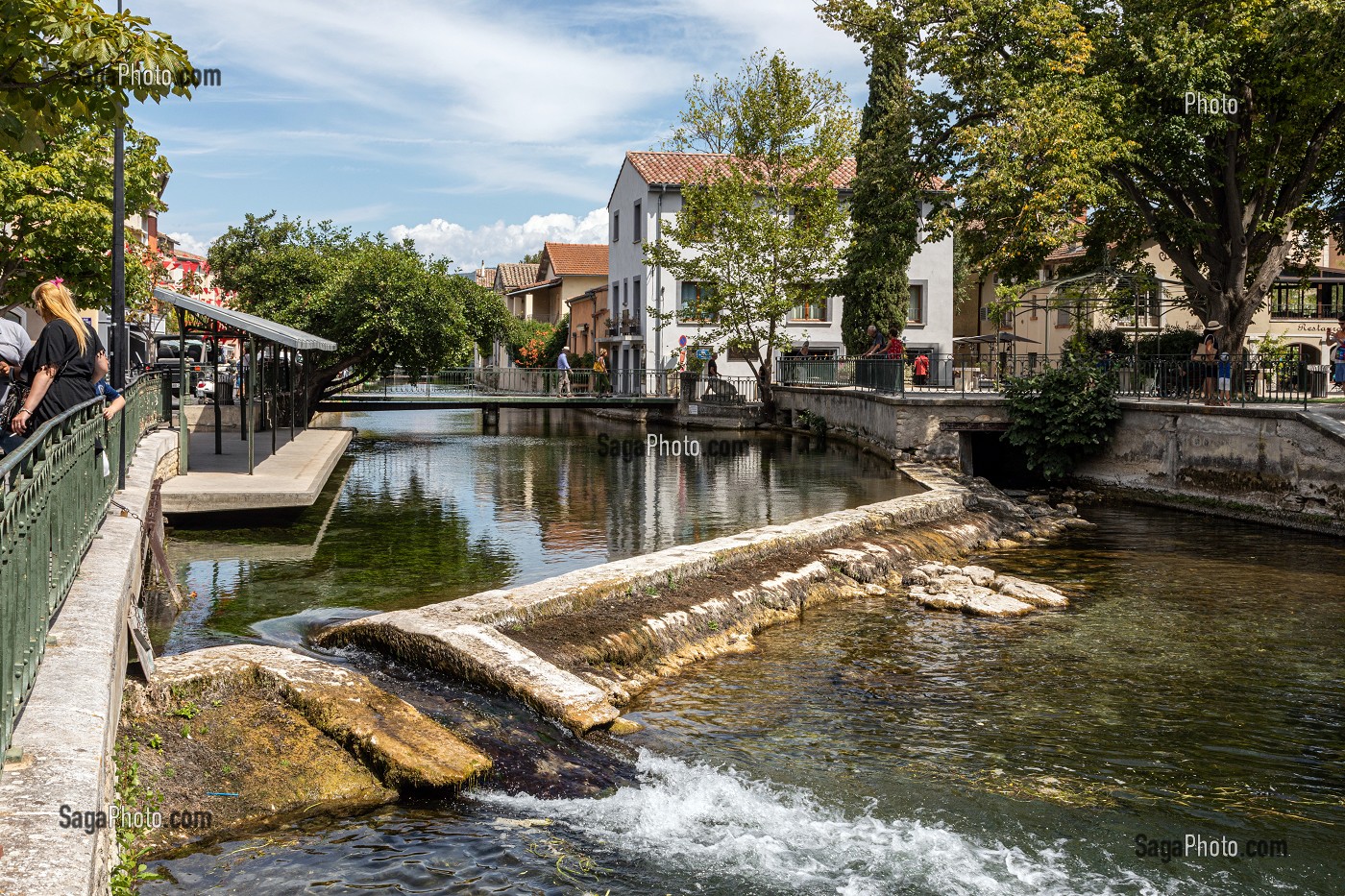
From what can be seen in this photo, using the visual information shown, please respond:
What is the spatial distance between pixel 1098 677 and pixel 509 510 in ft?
33.6

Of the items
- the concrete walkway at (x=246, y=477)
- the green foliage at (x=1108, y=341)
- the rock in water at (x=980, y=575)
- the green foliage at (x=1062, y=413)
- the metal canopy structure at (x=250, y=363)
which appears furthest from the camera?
the green foliage at (x=1108, y=341)

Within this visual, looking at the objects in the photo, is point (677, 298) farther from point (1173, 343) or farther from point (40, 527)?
point (40, 527)

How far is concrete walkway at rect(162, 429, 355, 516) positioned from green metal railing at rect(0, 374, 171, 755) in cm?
579

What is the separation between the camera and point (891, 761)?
A: 753 cm

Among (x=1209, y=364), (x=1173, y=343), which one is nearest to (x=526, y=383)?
(x=1173, y=343)

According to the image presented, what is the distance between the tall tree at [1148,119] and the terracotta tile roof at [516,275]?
59.0 metres

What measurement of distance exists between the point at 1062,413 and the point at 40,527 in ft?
69.0

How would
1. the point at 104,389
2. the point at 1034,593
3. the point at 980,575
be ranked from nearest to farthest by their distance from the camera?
1. the point at 104,389
2. the point at 1034,593
3. the point at 980,575

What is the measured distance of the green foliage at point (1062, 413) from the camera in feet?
75.2

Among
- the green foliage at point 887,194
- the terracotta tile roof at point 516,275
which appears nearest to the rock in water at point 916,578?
the green foliage at point 887,194

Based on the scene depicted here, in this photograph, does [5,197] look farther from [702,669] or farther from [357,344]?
[702,669]

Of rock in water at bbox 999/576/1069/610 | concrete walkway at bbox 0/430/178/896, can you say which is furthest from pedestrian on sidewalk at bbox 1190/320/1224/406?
concrete walkway at bbox 0/430/178/896

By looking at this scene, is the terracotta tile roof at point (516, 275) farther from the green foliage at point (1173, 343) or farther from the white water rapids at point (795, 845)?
the white water rapids at point (795, 845)

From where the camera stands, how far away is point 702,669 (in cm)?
975
